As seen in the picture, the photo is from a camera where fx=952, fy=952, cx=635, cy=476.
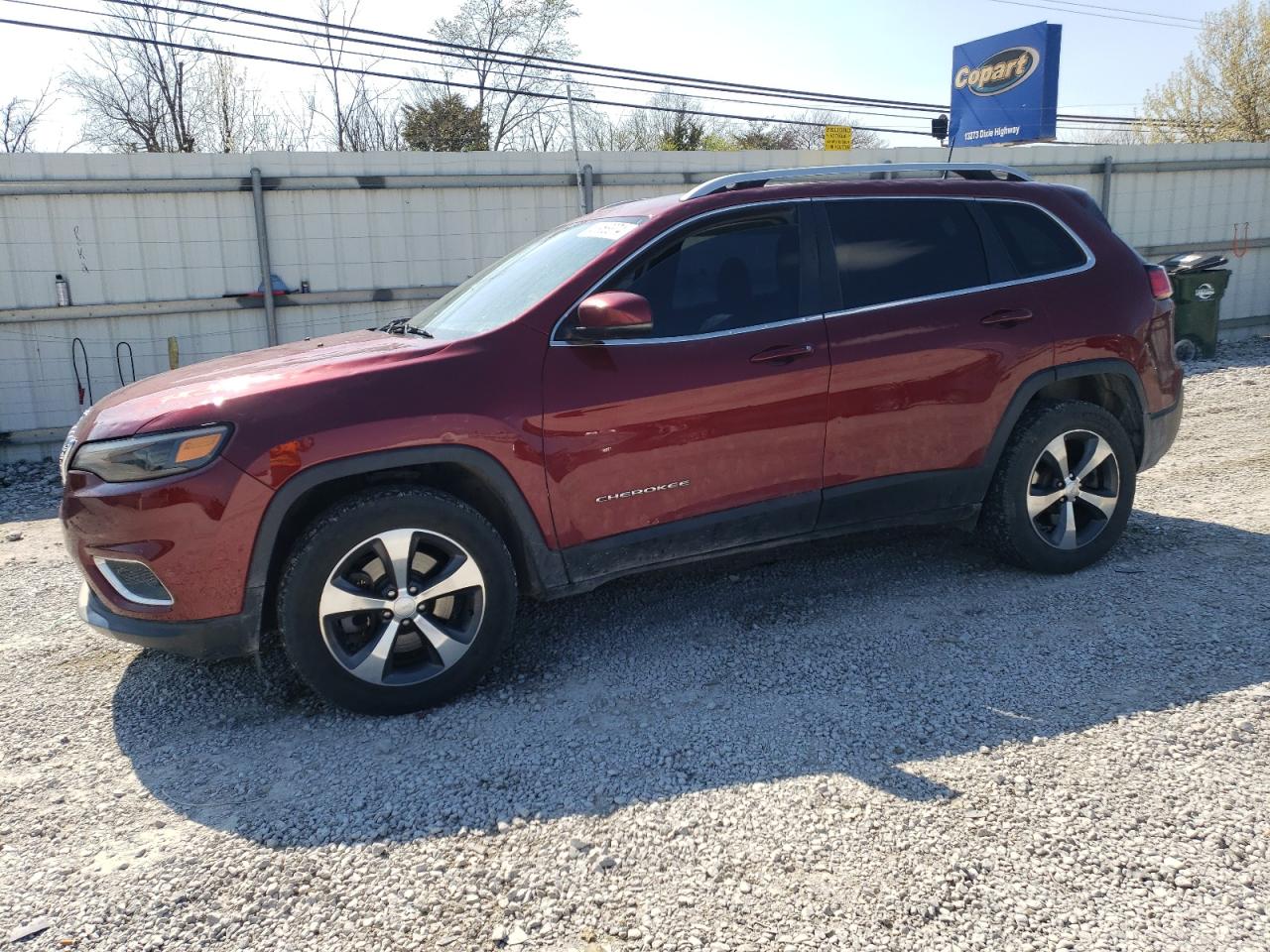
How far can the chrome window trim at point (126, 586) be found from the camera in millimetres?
3227

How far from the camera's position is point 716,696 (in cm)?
352

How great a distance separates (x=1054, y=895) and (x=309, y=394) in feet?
8.87

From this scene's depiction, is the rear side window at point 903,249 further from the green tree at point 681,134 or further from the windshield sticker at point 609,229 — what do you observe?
the green tree at point 681,134

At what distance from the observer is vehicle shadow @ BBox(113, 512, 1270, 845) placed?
298cm

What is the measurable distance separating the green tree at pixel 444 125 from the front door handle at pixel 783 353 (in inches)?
1073

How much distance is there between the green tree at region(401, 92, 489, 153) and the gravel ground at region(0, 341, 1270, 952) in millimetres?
27316

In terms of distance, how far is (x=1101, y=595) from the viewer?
4324 mm

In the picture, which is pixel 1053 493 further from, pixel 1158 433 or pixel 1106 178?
pixel 1106 178

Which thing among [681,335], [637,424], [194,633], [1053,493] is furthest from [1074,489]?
[194,633]

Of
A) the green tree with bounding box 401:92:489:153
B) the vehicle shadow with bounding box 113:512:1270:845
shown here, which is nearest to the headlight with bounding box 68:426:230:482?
the vehicle shadow with bounding box 113:512:1270:845

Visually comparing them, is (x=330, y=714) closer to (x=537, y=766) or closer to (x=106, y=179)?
(x=537, y=766)

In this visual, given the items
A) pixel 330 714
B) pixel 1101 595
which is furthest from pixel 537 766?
pixel 1101 595

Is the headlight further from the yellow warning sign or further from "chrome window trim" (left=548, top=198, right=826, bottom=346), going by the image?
the yellow warning sign

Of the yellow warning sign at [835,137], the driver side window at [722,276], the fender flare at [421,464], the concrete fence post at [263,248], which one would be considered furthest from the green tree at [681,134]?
the fender flare at [421,464]
